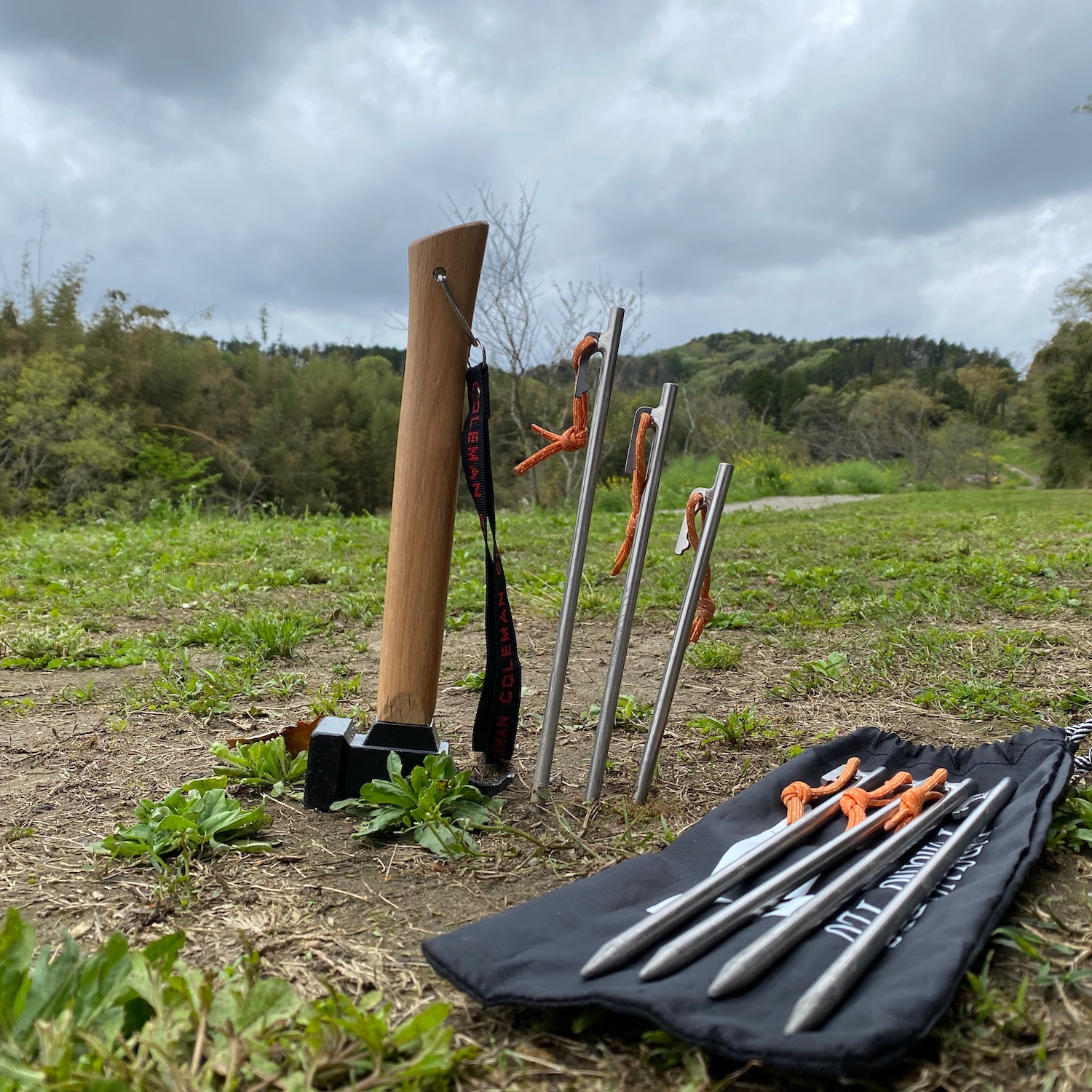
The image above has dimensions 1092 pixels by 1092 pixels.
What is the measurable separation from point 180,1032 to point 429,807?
29.1 inches

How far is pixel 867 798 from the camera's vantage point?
5.89 ft

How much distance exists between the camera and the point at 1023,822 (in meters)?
1.57

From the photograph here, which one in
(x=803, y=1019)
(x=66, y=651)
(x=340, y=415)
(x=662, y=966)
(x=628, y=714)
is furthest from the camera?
(x=340, y=415)

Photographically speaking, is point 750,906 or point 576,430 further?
point 576,430

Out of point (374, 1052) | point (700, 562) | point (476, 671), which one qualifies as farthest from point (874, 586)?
point (374, 1052)

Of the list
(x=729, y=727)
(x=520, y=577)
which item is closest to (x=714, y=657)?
(x=729, y=727)

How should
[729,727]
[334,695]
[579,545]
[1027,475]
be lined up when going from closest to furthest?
[579,545]
[729,727]
[334,695]
[1027,475]

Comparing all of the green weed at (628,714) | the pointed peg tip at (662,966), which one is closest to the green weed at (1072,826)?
the pointed peg tip at (662,966)

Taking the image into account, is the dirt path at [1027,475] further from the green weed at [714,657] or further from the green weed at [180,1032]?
the green weed at [180,1032]

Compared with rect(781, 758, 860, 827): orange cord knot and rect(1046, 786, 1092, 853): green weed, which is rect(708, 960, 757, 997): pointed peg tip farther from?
rect(1046, 786, 1092, 853): green weed

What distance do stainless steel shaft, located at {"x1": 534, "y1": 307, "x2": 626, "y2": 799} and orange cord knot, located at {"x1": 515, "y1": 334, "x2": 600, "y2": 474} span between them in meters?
0.03

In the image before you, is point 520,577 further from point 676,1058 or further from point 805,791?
point 676,1058

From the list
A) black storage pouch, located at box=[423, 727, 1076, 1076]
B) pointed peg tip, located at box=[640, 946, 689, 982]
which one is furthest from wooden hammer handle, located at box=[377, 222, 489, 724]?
pointed peg tip, located at box=[640, 946, 689, 982]

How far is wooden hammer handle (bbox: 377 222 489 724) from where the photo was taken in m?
1.89
